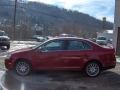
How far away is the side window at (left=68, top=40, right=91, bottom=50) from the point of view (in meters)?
15.2

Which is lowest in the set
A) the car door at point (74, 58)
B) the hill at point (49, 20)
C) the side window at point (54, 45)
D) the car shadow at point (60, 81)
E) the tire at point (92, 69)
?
the car shadow at point (60, 81)

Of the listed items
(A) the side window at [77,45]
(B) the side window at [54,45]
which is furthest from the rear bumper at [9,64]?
(A) the side window at [77,45]

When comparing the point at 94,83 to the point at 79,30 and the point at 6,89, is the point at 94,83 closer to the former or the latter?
the point at 6,89

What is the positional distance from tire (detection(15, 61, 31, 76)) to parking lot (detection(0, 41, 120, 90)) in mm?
215

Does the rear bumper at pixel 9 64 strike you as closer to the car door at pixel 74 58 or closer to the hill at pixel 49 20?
the car door at pixel 74 58

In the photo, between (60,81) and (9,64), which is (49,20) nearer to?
(9,64)

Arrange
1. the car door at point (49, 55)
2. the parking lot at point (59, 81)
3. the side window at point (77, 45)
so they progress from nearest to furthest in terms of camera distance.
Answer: the parking lot at point (59, 81) < the car door at point (49, 55) < the side window at point (77, 45)

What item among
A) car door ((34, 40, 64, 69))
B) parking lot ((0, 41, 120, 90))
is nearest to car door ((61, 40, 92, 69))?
car door ((34, 40, 64, 69))

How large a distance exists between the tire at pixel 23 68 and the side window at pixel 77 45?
1.79 metres

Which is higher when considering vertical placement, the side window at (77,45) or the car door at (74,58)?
the side window at (77,45)

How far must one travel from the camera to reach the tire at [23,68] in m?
15.0

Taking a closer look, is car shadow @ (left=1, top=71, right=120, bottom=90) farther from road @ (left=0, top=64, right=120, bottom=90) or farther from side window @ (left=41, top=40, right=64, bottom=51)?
side window @ (left=41, top=40, right=64, bottom=51)

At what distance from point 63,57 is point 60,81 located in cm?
119

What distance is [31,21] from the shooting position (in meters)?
120
